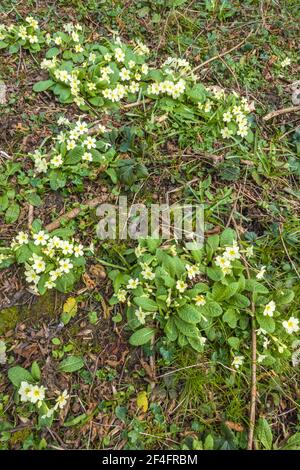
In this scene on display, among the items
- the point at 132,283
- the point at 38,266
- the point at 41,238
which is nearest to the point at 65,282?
the point at 38,266

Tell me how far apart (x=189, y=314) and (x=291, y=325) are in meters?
0.76

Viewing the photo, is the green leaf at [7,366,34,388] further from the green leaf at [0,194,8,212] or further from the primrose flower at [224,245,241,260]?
the primrose flower at [224,245,241,260]

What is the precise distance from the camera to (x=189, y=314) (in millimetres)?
2990

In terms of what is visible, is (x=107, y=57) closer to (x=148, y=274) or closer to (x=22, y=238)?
(x=22, y=238)

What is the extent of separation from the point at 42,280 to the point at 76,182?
85cm

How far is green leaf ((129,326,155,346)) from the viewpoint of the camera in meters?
2.97

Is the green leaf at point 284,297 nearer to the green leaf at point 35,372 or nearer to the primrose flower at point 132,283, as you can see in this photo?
the primrose flower at point 132,283

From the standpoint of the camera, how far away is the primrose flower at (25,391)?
2.77 meters

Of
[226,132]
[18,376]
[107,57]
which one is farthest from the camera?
[107,57]

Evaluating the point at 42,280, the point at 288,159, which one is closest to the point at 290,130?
the point at 288,159

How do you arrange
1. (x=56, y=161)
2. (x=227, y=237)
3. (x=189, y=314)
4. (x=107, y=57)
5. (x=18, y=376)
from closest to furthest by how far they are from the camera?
(x=18, y=376), (x=189, y=314), (x=227, y=237), (x=56, y=161), (x=107, y=57)

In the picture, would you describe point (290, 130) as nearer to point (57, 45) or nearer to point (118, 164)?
point (118, 164)

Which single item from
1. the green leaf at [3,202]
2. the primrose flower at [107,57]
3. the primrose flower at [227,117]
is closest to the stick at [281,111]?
the primrose flower at [227,117]

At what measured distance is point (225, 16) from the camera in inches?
171
